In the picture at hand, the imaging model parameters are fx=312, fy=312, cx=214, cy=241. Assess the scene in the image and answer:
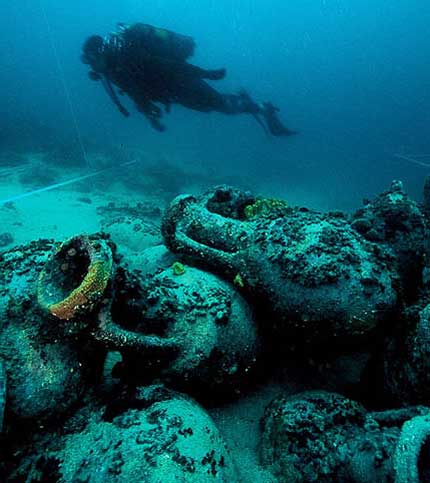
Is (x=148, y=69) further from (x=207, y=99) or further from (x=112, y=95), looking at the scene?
(x=207, y=99)

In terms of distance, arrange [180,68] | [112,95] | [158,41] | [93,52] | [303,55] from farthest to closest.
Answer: [303,55], [180,68], [158,41], [112,95], [93,52]

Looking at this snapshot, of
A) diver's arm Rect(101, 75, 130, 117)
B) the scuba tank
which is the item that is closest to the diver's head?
diver's arm Rect(101, 75, 130, 117)

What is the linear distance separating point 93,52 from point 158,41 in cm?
154

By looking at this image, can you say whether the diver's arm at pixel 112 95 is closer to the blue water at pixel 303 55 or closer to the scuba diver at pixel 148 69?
the scuba diver at pixel 148 69

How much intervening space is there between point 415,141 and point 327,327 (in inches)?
3291

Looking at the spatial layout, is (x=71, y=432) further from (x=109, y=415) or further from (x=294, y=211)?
(x=294, y=211)

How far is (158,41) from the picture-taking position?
24.6 feet

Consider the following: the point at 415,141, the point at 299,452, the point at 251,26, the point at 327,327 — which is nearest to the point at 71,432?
the point at 299,452

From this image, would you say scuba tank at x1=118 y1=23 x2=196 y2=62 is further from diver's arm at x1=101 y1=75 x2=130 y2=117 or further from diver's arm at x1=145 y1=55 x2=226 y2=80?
diver's arm at x1=101 y1=75 x2=130 y2=117

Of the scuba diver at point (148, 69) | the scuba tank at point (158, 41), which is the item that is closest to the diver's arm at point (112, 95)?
the scuba diver at point (148, 69)

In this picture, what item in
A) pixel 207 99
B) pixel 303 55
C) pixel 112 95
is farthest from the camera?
pixel 303 55

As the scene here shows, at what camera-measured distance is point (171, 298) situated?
1.98 m

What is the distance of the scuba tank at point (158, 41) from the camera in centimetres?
712

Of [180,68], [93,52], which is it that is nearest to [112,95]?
[93,52]
